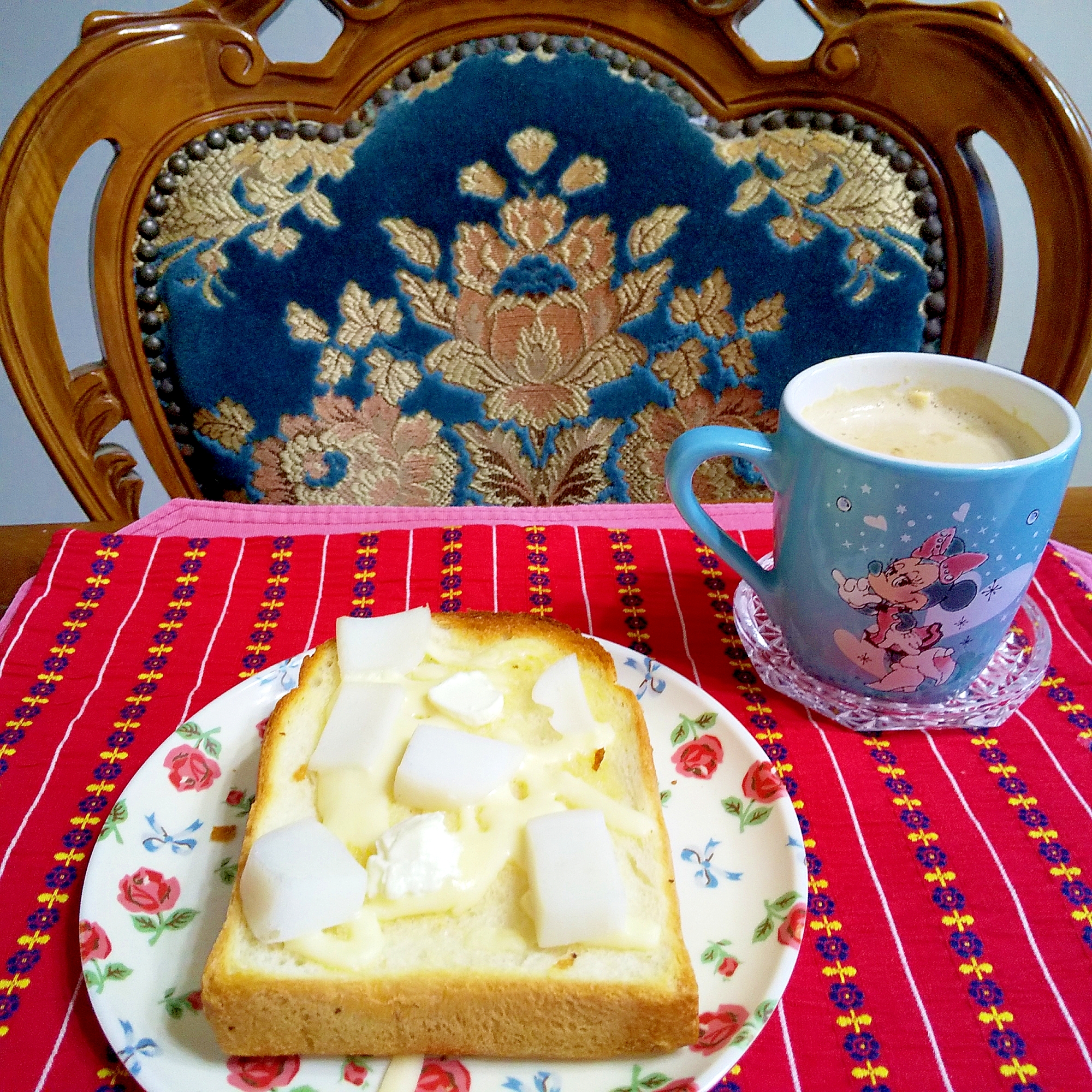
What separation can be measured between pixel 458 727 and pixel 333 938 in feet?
0.54

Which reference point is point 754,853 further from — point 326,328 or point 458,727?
point 326,328

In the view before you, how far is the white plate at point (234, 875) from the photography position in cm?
50

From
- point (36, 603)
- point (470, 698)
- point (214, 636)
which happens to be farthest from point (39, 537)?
point (470, 698)

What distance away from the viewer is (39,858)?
64 centimetres

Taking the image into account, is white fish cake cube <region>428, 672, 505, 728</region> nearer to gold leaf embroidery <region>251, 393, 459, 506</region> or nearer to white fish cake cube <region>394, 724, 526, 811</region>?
white fish cake cube <region>394, 724, 526, 811</region>

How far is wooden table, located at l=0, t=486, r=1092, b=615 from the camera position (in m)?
0.93

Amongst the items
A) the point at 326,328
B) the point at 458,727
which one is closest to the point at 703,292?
the point at 326,328

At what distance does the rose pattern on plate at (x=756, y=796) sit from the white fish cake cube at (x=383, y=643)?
255mm

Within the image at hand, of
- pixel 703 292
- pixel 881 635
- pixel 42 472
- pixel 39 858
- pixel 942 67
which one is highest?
pixel 942 67

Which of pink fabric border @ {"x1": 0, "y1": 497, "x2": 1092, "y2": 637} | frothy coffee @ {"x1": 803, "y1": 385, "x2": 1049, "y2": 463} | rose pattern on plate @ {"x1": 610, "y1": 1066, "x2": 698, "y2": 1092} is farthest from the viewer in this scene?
pink fabric border @ {"x1": 0, "y1": 497, "x2": 1092, "y2": 637}

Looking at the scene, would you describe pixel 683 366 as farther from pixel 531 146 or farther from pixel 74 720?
pixel 74 720

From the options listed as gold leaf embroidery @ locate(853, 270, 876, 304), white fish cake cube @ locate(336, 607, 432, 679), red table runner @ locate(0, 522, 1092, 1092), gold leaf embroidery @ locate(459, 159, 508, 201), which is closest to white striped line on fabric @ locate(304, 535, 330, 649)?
red table runner @ locate(0, 522, 1092, 1092)

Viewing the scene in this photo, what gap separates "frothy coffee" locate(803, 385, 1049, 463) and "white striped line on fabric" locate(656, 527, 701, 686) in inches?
9.2

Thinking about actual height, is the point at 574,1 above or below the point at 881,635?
above
